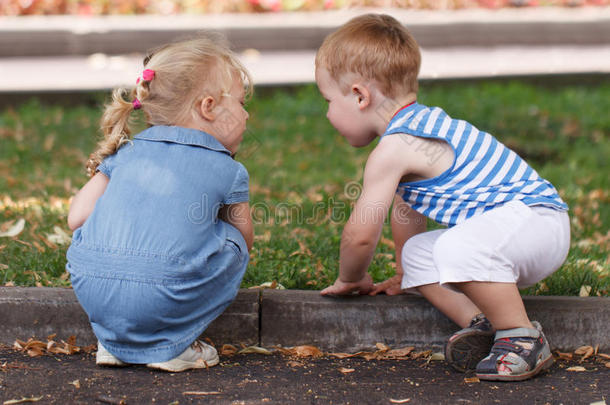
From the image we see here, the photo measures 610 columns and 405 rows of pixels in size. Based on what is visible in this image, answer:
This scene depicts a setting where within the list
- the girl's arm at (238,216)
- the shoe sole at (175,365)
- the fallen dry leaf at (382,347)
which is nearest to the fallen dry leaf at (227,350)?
the shoe sole at (175,365)

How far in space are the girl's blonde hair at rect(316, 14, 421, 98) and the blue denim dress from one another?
0.58 m

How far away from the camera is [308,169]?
6055mm

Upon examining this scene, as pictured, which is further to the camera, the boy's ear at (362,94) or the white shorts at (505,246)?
the boy's ear at (362,94)

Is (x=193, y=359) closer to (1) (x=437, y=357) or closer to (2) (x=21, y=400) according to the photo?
(2) (x=21, y=400)

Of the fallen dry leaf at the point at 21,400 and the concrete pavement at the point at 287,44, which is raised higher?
the concrete pavement at the point at 287,44

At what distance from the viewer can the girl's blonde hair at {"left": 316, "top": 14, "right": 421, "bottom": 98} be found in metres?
2.91

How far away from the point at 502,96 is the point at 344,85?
18.0 ft

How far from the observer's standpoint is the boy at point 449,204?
277 cm

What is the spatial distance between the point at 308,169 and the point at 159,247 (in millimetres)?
3391

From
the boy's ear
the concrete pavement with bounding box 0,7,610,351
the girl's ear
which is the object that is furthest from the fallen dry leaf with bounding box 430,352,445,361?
the concrete pavement with bounding box 0,7,610,351

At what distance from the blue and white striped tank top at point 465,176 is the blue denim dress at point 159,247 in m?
0.70

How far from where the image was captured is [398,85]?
2.95 m

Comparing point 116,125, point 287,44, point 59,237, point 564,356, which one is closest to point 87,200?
point 116,125

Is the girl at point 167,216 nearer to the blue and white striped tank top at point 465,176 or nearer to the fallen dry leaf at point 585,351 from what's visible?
the blue and white striped tank top at point 465,176
